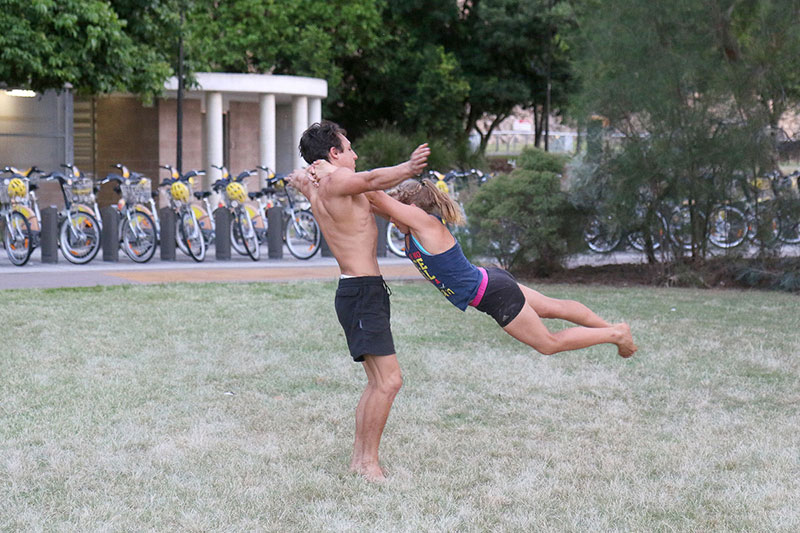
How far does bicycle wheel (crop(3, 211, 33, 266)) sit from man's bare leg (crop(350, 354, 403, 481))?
33.8 feet

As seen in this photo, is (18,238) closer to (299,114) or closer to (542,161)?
(542,161)

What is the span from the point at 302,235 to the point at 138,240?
98.6 inches

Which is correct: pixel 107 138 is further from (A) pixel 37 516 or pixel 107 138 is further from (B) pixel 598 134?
(A) pixel 37 516

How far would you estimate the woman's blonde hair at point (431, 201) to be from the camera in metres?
5.12

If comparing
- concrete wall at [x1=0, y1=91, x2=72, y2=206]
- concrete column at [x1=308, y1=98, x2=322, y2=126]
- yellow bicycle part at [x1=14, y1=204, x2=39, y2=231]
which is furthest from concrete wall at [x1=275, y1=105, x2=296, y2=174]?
yellow bicycle part at [x1=14, y1=204, x2=39, y2=231]

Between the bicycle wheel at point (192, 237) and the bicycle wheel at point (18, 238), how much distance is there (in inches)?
86.5

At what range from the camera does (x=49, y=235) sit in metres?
14.6

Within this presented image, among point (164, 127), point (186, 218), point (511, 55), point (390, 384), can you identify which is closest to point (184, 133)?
point (164, 127)

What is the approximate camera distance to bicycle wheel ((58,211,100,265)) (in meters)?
14.6

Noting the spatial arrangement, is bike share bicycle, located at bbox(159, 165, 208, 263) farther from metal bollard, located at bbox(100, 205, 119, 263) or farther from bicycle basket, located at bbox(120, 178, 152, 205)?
metal bollard, located at bbox(100, 205, 119, 263)

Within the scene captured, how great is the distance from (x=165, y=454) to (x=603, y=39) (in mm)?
9025

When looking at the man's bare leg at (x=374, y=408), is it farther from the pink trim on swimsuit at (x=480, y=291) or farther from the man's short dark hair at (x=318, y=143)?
the man's short dark hair at (x=318, y=143)

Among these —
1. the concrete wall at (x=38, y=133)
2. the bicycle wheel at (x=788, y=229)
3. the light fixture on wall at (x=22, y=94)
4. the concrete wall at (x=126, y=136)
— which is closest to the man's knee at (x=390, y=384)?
the bicycle wheel at (x=788, y=229)

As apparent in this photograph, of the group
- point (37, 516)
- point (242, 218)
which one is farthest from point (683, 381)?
point (242, 218)
